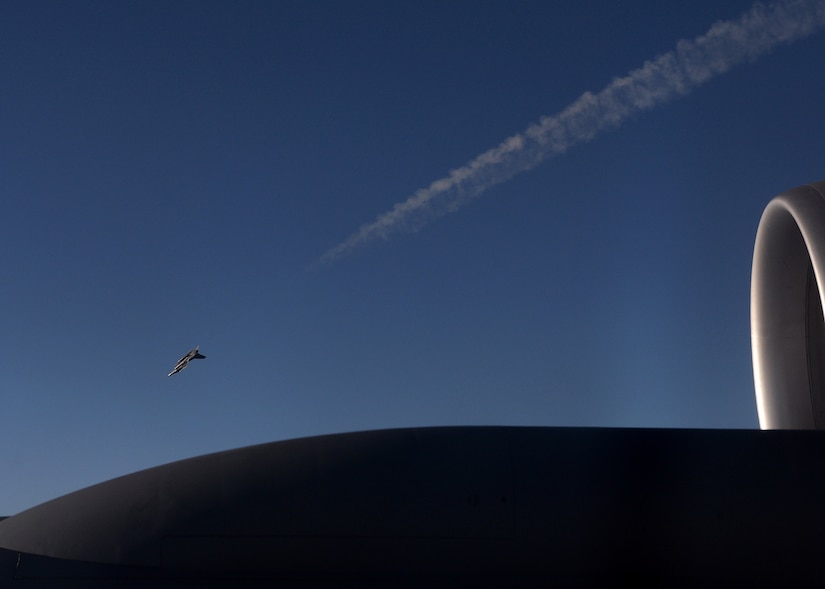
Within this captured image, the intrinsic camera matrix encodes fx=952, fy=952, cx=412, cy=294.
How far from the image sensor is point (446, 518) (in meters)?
9.66

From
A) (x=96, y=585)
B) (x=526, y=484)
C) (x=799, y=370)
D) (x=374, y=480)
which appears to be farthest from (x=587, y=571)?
(x=799, y=370)

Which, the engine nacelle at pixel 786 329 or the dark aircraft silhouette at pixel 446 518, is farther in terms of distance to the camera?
the engine nacelle at pixel 786 329

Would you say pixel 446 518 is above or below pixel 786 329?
below

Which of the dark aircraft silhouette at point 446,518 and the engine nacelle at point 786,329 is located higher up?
the engine nacelle at point 786,329

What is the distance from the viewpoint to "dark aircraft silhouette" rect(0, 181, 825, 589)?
9461mm

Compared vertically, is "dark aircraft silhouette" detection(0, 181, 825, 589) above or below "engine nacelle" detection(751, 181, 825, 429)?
below

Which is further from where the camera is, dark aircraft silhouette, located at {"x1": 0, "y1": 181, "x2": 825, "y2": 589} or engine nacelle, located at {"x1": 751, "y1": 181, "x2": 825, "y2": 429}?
engine nacelle, located at {"x1": 751, "y1": 181, "x2": 825, "y2": 429}

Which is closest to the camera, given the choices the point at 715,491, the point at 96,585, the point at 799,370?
the point at 96,585

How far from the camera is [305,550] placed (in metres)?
9.51

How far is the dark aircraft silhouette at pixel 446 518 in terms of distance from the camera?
9.46 meters

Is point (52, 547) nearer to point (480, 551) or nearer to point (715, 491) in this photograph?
point (480, 551)

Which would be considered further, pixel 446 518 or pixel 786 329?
pixel 786 329

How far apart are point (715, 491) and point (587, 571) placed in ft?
5.38

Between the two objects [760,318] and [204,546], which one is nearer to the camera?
[204,546]
